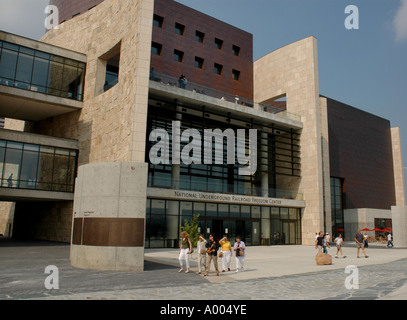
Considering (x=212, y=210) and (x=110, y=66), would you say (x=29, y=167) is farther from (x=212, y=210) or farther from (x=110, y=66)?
(x=212, y=210)

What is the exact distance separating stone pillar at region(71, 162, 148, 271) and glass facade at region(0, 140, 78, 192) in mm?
17818

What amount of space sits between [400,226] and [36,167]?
40.3 meters

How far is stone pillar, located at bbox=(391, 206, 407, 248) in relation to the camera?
40844mm

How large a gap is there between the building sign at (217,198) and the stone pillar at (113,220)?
1293cm

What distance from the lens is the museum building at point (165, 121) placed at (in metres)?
30.1

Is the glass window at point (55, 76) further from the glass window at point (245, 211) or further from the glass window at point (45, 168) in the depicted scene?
the glass window at point (245, 211)

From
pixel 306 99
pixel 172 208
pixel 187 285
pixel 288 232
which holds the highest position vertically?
pixel 306 99

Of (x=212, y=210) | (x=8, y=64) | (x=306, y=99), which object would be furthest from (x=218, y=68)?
(x=8, y=64)

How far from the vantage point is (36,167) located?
3206 centimetres

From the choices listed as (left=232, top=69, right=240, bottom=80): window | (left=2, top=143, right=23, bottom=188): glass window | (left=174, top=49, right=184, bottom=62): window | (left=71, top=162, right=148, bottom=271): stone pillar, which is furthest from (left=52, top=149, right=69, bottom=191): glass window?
(left=232, top=69, right=240, bottom=80): window

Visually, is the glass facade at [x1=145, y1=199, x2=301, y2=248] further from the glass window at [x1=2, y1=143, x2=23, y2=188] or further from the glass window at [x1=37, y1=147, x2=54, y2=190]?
the glass window at [x1=2, y1=143, x2=23, y2=188]

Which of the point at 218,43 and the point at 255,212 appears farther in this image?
the point at 218,43
